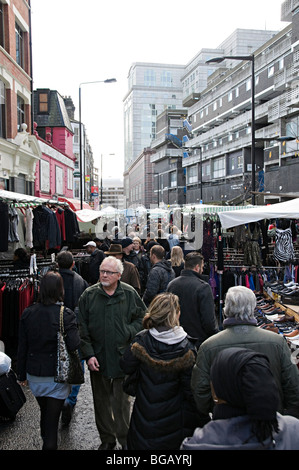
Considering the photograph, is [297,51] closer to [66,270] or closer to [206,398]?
[66,270]

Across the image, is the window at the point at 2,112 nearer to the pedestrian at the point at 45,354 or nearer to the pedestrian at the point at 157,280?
the pedestrian at the point at 157,280

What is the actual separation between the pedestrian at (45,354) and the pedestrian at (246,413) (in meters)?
2.03

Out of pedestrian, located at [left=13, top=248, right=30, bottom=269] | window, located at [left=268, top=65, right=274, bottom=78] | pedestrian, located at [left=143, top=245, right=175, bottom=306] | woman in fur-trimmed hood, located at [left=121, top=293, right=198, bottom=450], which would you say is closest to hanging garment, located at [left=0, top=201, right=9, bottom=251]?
pedestrian, located at [left=13, top=248, right=30, bottom=269]

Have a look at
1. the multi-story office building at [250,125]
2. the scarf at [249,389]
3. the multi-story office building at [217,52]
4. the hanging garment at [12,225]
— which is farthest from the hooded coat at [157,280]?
the multi-story office building at [217,52]

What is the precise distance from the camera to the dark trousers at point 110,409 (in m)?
4.17

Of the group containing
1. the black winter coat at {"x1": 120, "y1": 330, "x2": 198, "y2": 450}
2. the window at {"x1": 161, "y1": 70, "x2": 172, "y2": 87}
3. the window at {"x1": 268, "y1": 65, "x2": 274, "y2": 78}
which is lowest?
the black winter coat at {"x1": 120, "y1": 330, "x2": 198, "y2": 450}

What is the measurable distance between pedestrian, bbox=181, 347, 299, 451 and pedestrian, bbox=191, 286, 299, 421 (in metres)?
0.82

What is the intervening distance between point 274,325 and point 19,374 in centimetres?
422

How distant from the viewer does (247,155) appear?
4925 cm

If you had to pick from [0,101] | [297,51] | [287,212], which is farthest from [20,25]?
[297,51]

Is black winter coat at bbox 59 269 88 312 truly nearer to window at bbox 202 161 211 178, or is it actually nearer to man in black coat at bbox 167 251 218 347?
man in black coat at bbox 167 251 218 347

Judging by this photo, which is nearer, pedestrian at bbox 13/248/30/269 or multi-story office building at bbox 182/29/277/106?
pedestrian at bbox 13/248/30/269

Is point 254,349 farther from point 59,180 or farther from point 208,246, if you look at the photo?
point 59,180

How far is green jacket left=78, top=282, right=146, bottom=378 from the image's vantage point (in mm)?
4184
